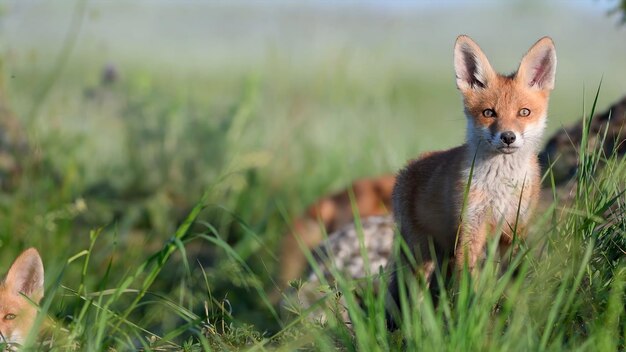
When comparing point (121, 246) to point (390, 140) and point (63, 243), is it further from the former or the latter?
point (390, 140)

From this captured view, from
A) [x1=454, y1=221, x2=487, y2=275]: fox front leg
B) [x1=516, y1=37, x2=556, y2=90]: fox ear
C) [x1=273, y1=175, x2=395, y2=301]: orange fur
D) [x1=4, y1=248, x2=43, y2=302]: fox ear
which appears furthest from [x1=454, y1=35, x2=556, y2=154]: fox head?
[x1=273, y1=175, x2=395, y2=301]: orange fur

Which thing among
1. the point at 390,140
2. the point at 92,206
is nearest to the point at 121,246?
the point at 92,206

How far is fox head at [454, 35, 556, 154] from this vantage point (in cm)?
390

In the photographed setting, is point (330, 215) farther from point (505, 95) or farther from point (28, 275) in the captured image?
point (505, 95)

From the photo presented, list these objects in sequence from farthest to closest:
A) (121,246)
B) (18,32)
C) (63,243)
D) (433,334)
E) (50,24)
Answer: (50,24) → (18,32) → (121,246) → (63,243) → (433,334)

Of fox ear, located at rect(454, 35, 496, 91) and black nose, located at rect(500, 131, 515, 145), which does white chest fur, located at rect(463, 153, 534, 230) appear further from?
fox ear, located at rect(454, 35, 496, 91)

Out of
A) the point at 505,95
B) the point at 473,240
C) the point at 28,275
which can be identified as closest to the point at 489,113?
the point at 505,95

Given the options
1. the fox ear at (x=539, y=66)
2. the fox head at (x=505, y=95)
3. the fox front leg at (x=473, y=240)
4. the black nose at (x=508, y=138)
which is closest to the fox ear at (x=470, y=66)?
the fox head at (x=505, y=95)

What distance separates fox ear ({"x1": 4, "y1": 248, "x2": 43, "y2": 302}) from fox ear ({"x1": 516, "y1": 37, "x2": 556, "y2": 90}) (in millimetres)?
2169

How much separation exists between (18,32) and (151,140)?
4.72 ft

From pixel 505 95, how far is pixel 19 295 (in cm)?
226

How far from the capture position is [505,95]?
398 centimetres

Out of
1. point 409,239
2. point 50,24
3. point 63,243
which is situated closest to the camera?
point 409,239

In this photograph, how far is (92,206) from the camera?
7.95m
